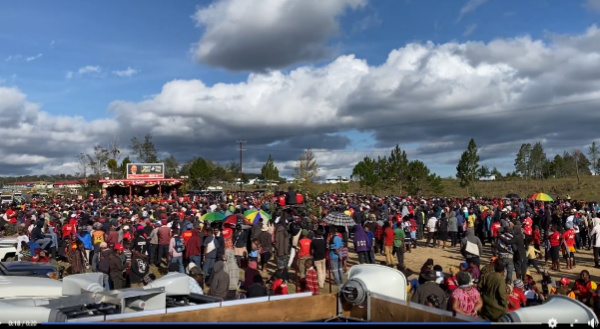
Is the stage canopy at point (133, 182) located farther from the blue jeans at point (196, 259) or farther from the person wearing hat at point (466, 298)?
the person wearing hat at point (466, 298)

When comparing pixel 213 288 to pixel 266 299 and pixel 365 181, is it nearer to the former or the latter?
pixel 266 299

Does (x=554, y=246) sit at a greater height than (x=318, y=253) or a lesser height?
lesser

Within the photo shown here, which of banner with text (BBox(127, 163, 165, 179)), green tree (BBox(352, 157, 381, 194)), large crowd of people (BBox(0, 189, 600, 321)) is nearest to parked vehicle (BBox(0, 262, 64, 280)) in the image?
large crowd of people (BBox(0, 189, 600, 321))

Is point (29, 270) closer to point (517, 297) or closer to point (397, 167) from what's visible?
point (517, 297)

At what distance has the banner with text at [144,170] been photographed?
5583cm

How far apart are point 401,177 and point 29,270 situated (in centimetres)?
4976

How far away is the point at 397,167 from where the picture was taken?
186ft

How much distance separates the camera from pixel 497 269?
317 inches

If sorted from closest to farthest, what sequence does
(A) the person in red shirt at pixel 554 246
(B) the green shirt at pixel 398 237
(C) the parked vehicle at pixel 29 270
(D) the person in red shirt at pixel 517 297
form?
(D) the person in red shirt at pixel 517 297 < (C) the parked vehicle at pixel 29 270 < (A) the person in red shirt at pixel 554 246 < (B) the green shirt at pixel 398 237

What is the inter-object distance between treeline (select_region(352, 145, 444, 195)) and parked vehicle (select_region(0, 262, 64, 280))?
153 ft

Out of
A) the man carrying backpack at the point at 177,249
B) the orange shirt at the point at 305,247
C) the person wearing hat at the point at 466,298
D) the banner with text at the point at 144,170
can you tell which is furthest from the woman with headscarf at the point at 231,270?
the banner with text at the point at 144,170

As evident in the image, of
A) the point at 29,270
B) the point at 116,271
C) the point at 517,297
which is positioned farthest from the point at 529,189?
the point at 29,270

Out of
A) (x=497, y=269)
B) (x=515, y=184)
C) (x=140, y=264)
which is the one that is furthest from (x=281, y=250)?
(x=515, y=184)

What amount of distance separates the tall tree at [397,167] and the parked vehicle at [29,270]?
48.9 m
